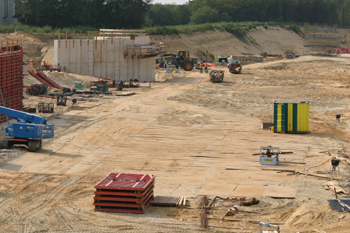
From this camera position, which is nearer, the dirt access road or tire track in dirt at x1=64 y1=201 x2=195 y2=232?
tire track in dirt at x1=64 y1=201 x2=195 y2=232

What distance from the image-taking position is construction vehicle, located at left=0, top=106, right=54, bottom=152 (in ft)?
74.2

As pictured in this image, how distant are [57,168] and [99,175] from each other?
6.95ft

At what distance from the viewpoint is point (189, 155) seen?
2294 centimetres

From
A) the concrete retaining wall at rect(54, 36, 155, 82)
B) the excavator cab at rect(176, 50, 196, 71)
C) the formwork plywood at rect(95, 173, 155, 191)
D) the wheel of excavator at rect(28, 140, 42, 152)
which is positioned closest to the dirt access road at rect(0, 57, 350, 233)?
the wheel of excavator at rect(28, 140, 42, 152)

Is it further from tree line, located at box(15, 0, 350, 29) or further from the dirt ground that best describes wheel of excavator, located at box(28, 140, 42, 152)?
tree line, located at box(15, 0, 350, 29)

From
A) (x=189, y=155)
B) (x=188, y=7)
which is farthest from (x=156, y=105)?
(x=188, y=7)

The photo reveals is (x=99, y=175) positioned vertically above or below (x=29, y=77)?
below

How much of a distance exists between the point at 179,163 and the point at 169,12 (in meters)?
97.9

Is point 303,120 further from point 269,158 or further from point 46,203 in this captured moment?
point 46,203

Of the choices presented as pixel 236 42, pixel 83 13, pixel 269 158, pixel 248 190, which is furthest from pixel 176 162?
pixel 236 42

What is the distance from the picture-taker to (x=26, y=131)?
2266cm

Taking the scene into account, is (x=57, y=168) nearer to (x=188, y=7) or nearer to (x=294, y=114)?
(x=294, y=114)

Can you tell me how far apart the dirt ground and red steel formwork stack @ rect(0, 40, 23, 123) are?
8.92ft

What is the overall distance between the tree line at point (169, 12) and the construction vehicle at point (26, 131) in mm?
53205
